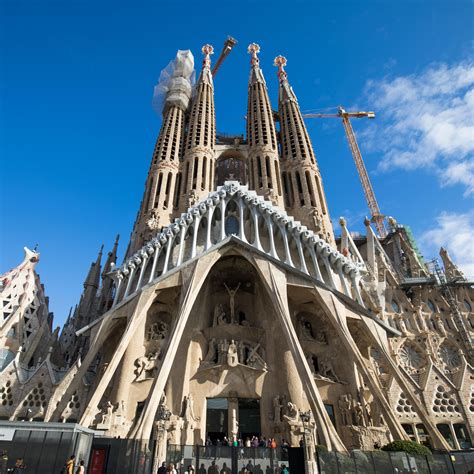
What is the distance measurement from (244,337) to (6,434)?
41.6 feet

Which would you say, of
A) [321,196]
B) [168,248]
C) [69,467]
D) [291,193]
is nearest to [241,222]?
[168,248]

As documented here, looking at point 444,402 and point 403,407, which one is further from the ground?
point 444,402

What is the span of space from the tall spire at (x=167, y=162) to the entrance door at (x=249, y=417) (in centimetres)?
1231

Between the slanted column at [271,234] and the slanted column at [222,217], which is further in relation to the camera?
the slanted column at [222,217]

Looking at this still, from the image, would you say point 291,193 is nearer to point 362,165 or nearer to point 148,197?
point 148,197

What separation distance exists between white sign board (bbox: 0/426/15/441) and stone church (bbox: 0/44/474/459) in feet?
16.4

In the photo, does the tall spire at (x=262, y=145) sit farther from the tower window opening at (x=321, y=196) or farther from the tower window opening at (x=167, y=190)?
the tower window opening at (x=167, y=190)

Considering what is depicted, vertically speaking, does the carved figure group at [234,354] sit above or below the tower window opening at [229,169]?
below

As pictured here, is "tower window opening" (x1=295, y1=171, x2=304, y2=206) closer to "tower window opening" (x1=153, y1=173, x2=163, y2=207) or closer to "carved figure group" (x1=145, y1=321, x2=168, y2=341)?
"tower window opening" (x1=153, y1=173, x2=163, y2=207)

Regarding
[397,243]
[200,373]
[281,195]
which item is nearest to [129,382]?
[200,373]

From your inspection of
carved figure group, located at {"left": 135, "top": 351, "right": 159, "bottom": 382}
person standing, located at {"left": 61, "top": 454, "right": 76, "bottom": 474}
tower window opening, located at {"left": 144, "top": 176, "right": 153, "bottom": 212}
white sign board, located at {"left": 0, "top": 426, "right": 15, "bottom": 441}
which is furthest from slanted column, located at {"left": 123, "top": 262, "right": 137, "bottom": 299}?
person standing, located at {"left": 61, "top": 454, "right": 76, "bottom": 474}

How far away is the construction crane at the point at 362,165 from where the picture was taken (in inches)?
1779

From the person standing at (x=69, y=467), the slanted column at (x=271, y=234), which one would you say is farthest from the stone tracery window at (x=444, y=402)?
the person standing at (x=69, y=467)

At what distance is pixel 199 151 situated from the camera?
2939cm
